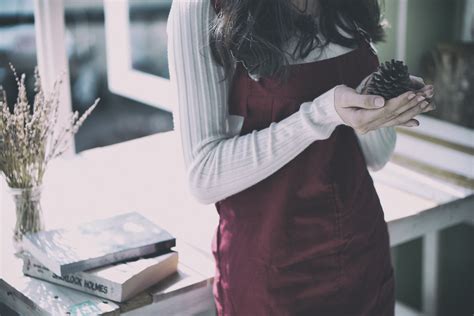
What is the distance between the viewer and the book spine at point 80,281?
141 cm

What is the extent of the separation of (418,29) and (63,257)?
50.1 inches

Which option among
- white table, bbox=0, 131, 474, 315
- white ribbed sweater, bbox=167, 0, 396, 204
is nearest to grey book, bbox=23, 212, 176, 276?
white table, bbox=0, 131, 474, 315

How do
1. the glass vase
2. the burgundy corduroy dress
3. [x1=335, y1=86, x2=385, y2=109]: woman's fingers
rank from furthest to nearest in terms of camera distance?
the glass vase → the burgundy corduroy dress → [x1=335, y1=86, x2=385, y2=109]: woman's fingers

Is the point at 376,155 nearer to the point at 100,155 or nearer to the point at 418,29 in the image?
the point at 418,29

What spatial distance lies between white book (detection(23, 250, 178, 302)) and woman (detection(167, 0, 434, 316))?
0.43 feet

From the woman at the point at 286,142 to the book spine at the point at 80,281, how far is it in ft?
0.64

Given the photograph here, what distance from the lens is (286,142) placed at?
48.1 inches

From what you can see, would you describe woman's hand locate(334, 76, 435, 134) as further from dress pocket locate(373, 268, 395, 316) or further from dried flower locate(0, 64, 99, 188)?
dried flower locate(0, 64, 99, 188)

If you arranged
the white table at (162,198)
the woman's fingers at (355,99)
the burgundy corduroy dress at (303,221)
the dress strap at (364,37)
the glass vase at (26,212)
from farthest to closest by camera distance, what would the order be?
1. the white table at (162,198)
2. the glass vase at (26,212)
3. the dress strap at (364,37)
4. the burgundy corduroy dress at (303,221)
5. the woman's fingers at (355,99)

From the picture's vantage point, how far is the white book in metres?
1.41

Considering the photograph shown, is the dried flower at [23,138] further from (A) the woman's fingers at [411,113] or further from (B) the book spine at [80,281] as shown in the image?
(A) the woman's fingers at [411,113]

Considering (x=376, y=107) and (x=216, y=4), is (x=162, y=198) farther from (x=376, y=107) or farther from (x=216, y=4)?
(x=376, y=107)

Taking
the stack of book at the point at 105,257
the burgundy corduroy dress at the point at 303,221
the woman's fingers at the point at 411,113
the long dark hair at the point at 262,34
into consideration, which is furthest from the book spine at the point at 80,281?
the woman's fingers at the point at 411,113

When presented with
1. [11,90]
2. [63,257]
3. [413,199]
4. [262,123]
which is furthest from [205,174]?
[11,90]
